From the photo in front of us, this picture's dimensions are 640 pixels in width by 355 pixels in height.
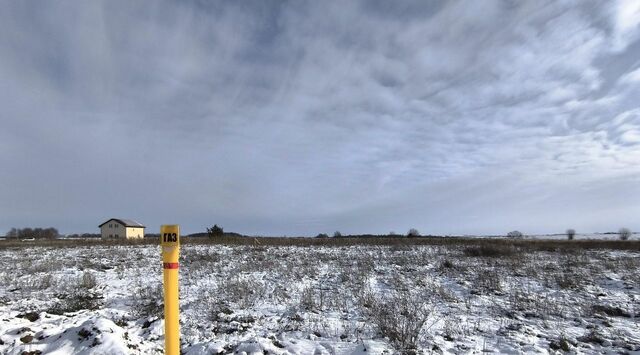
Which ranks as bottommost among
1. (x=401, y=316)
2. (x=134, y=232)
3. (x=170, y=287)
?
(x=401, y=316)

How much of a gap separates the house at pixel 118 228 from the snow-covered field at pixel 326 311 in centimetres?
8054

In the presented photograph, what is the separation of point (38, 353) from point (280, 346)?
10.1ft

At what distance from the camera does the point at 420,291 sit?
31.6 ft

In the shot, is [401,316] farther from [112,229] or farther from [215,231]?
[112,229]

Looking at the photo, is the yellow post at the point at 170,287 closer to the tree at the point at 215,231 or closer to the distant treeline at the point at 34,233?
the tree at the point at 215,231

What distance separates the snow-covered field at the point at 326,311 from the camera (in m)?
5.49

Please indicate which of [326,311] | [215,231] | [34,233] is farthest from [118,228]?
[326,311]

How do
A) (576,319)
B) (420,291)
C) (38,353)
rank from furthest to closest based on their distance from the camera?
(420,291), (576,319), (38,353)

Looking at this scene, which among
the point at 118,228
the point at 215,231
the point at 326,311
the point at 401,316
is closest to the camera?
the point at 401,316

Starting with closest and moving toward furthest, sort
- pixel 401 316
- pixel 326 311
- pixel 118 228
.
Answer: pixel 401 316 → pixel 326 311 → pixel 118 228

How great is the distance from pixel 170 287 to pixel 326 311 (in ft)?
16.3

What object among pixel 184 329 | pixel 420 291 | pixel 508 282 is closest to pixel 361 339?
pixel 184 329

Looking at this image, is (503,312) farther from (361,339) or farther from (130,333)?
(130,333)

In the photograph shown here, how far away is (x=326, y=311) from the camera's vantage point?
24.7 feet
